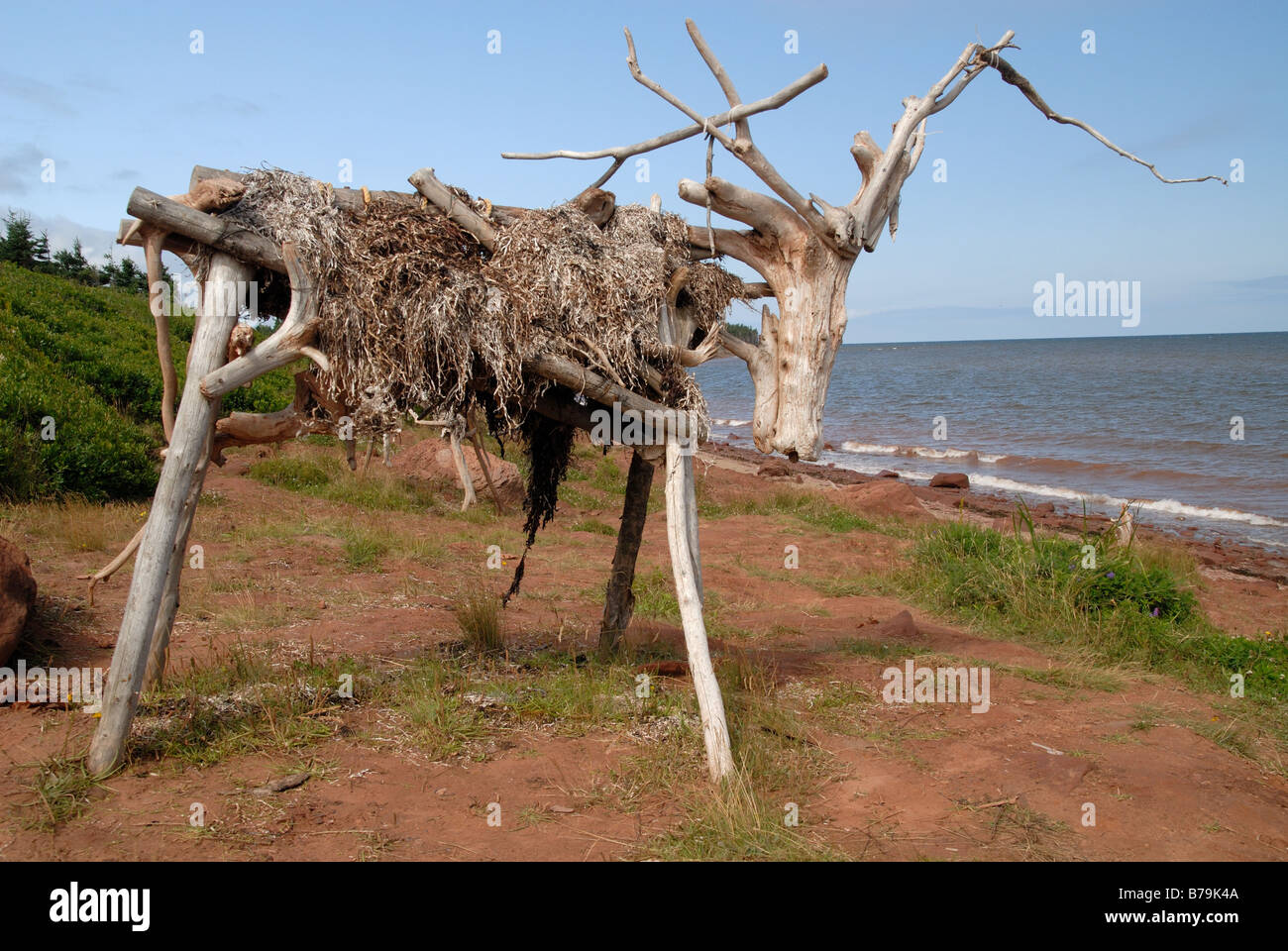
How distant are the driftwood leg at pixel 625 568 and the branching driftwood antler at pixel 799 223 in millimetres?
1556

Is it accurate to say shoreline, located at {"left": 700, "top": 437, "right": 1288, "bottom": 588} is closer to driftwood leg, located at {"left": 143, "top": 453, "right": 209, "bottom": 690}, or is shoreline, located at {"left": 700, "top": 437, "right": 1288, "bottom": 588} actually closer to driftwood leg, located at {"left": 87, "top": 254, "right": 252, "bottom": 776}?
driftwood leg, located at {"left": 143, "top": 453, "right": 209, "bottom": 690}

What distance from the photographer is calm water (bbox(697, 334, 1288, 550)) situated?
19.2 metres

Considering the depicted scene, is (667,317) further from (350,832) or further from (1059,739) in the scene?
(1059,739)

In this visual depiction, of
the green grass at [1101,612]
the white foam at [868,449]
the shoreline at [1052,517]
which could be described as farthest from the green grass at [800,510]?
the white foam at [868,449]

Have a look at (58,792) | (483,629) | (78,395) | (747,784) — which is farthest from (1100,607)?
(78,395)

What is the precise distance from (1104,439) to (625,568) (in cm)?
2569

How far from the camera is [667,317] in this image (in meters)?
5.59

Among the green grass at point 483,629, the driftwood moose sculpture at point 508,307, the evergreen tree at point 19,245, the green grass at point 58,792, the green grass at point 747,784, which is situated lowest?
the green grass at point 747,784

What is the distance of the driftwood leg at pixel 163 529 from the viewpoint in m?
4.54

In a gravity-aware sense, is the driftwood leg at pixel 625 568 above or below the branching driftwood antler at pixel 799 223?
below

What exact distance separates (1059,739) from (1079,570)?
330cm

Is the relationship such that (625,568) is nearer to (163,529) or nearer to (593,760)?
(593,760)

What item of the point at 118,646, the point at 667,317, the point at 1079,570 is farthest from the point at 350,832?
the point at 1079,570

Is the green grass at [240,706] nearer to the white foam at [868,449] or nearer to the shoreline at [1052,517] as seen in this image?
the shoreline at [1052,517]
